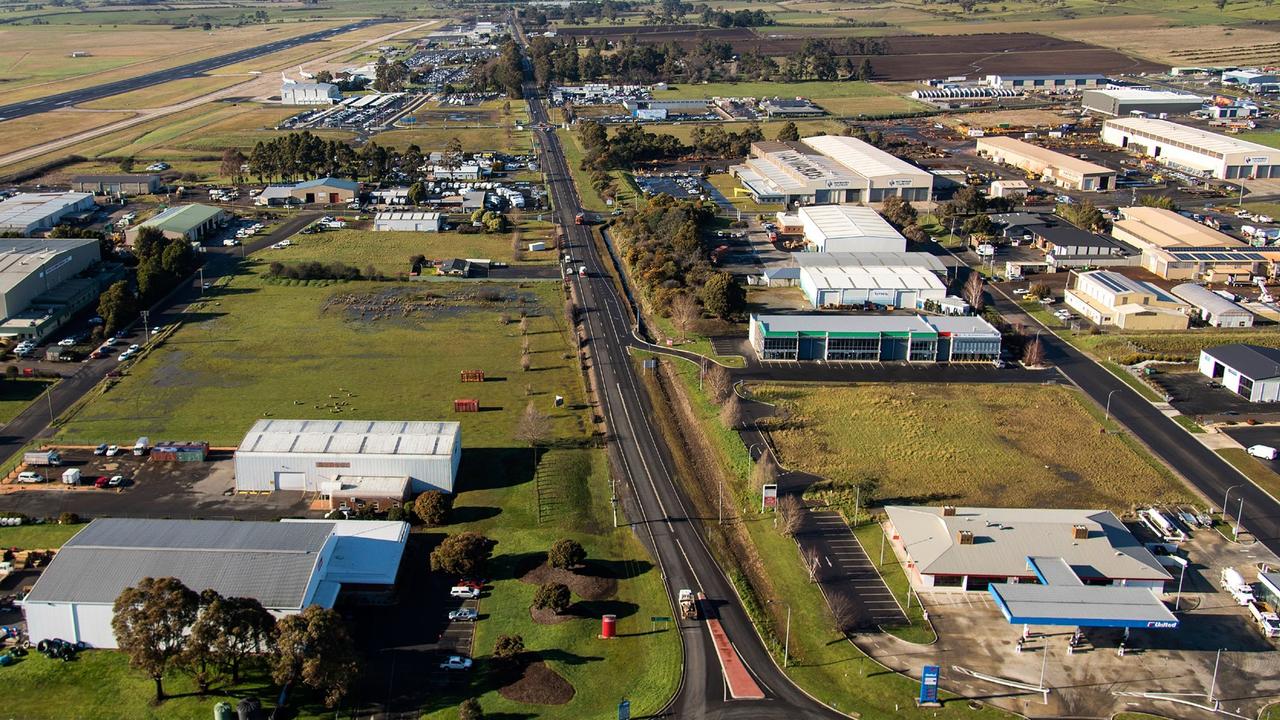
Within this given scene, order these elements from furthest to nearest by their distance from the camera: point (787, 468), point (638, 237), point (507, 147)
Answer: point (507, 147), point (638, 237), point (787, 468)

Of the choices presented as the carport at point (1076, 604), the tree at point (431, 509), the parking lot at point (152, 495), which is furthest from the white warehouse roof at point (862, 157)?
the parking lot at point (152, 495)

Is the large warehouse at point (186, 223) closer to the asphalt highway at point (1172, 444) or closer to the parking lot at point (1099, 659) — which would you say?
the asphalt highway at point (1172, 444)

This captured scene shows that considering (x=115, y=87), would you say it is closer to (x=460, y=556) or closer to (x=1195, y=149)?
(x=1195, y=149)

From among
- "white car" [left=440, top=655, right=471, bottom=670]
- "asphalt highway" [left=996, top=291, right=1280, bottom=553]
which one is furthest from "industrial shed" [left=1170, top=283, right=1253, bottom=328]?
"white car" [left=440, top=655, right=471, bottom=670]

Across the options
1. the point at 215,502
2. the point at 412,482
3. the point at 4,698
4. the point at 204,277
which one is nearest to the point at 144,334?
the point at 204,277

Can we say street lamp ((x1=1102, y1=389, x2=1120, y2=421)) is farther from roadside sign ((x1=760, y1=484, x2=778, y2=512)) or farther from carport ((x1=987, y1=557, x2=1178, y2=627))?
roadside sign ((x1=760, y1=484, x2=778, y2=512))

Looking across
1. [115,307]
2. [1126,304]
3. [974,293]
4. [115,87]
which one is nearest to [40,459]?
[115,307]

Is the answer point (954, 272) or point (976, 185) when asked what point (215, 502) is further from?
point (976, 185)
